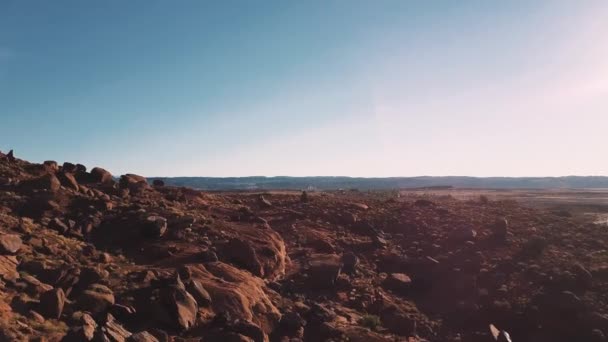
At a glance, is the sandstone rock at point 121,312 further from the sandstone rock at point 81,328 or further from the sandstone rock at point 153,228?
the sandstone rock at point 153,228

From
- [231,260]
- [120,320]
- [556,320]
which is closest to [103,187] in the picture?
[231,260]

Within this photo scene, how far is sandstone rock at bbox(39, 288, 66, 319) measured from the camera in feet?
30.1

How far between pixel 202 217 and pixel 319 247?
15.9 ft

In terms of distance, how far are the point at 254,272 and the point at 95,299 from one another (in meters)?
5.47

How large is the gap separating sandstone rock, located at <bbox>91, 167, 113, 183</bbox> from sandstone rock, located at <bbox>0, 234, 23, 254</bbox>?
29.8ft

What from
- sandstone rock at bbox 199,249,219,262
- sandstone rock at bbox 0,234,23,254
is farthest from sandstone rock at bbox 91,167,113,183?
sandstone rock at bbox 0,234,23,254

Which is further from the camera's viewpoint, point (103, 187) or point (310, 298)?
point (103, 187)

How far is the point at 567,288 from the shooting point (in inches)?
682

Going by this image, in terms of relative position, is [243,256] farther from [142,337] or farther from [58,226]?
[142,337]

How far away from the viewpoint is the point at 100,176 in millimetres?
20406

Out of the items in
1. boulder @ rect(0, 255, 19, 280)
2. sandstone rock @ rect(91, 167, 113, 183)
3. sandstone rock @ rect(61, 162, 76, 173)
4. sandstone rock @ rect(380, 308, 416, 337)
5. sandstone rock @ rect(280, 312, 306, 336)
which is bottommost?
sandstone rock @ rect(380, 308, 416, 337)

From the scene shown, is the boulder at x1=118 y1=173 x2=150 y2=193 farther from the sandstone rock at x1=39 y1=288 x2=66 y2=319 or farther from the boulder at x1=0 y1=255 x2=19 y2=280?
the sandstone rock at x1=39 y1=288 x2=66 y2=319

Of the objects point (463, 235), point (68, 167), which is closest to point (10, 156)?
point (68, 167)

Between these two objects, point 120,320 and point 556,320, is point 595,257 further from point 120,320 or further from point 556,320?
point 120,320
